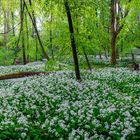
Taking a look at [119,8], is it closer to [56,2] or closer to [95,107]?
[56,2]

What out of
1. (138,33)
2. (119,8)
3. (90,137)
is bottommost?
(90,137)

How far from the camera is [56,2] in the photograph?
17.6 meters

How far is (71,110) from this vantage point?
37.0 feet

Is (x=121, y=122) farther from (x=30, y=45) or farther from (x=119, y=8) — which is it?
(x=30, y=45)

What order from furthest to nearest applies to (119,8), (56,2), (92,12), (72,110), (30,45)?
(30,45) < (119,8) < (92,12) < (56,2) < (72,110)

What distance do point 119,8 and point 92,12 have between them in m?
17.5

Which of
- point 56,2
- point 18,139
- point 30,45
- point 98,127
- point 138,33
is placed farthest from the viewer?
point 30,45

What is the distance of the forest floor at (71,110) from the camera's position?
9273mm

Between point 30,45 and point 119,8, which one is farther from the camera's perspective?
point 30,45

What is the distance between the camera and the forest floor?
927 centimetres

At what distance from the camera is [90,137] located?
891 centimetres

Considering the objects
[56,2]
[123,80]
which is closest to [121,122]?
[123,80]

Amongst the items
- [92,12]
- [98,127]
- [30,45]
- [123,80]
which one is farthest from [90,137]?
[30,45]

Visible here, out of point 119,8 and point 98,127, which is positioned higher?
point 119,8
